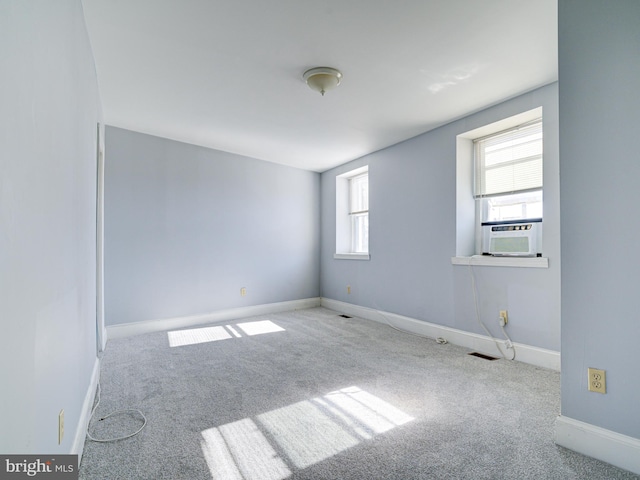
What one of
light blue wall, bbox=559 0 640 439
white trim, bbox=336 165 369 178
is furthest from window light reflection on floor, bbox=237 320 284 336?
light blue wall, bbox=559 0 640 439

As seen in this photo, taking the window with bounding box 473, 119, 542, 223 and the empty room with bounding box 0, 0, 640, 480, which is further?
the window with bounding box 473, 119, 542, 223

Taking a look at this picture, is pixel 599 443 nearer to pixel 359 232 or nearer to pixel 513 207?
pixel 513 207

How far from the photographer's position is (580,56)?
1.68m

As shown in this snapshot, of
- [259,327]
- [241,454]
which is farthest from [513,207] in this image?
[259,327]

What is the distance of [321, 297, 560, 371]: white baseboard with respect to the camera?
277 cm

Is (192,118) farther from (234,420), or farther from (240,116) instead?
(234,420)

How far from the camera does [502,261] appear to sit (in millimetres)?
3066

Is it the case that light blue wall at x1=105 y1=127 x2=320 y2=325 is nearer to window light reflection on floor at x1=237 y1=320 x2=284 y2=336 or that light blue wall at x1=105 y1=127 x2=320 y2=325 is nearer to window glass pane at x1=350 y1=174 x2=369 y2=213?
window light reflection on floor at x1=237 y1=320 x2=284 y2=336

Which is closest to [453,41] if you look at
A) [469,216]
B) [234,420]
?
[469,216]

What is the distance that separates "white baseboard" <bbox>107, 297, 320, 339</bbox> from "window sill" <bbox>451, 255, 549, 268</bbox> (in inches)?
107

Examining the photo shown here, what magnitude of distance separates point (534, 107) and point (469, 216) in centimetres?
117

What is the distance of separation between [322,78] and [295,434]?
96.6 inches

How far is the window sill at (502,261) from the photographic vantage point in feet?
9.18

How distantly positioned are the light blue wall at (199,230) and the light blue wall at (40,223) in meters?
2.13
